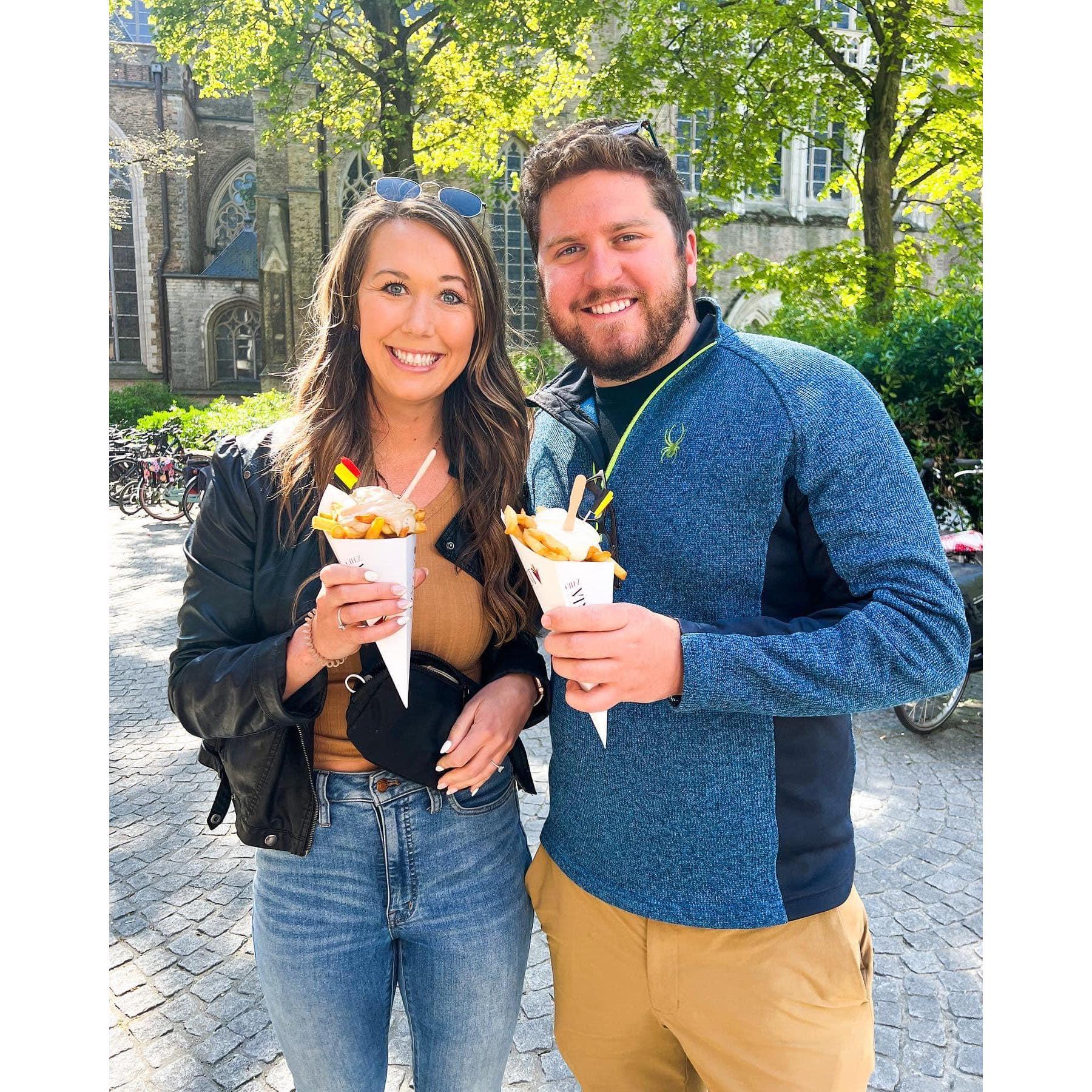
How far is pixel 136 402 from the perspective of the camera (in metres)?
29.6

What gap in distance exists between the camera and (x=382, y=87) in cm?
1586

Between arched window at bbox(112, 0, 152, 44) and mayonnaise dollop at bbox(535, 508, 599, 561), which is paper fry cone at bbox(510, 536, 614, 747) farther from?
arched window at bbox(112, 0, 152, 44)

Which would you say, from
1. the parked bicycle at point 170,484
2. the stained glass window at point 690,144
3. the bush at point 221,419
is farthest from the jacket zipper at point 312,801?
the parked bicycle at point 170,484

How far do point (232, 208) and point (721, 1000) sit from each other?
40.6 metres

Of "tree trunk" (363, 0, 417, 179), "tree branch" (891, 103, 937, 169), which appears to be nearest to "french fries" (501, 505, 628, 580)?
"tree branch" (891, 103, 937, 169)

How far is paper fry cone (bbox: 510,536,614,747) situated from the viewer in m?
1.57

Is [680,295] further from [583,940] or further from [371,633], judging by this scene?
[583,940]

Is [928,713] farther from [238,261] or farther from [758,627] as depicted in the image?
[238,261]

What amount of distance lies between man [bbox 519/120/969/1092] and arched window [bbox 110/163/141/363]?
119 feet

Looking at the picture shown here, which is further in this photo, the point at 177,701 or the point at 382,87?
the point at 382,87

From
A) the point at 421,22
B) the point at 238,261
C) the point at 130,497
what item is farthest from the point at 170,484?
the point at 238,261
